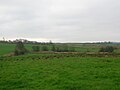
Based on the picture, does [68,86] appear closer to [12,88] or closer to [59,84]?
[59,84]

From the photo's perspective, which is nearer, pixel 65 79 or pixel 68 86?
pixel 68 86

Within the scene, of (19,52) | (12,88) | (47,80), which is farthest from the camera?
(19,52)

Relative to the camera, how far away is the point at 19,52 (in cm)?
6438

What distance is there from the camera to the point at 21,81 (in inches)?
635

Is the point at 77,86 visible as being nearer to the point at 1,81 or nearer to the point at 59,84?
the point at 59,84

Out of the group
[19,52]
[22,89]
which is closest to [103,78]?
[22,89]

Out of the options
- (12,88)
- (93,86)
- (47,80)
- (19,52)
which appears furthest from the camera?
(19,52)

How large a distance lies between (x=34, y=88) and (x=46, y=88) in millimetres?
731

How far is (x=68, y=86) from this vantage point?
13.8 m

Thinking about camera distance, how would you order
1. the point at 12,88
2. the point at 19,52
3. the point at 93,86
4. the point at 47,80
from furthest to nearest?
the point at 19,52 → the point at 47,80 → the point at 12,88 → the point at 93,86

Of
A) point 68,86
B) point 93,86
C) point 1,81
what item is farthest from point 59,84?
point 1,81

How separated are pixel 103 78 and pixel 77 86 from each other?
293cm

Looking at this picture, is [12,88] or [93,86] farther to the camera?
[12,88]

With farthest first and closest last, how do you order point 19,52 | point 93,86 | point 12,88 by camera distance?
1. point 19,52
2. point 12,88
3. point 93,86
